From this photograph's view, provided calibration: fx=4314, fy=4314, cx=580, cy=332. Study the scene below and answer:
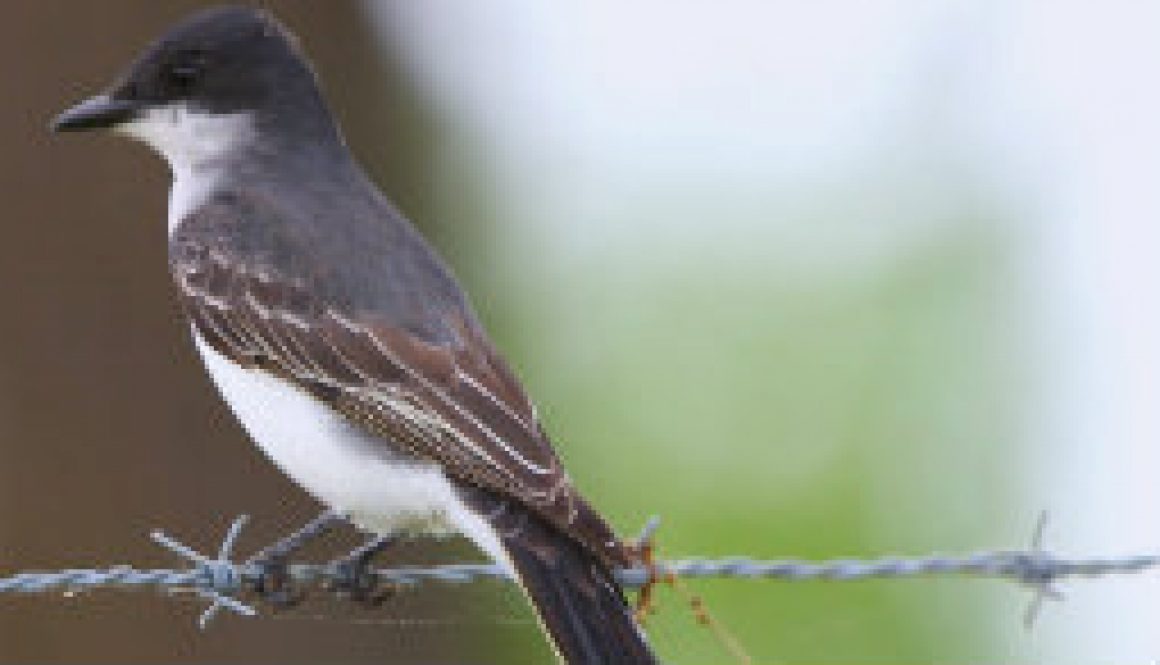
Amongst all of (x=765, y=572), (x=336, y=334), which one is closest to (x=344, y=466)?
(x=336, y=334)

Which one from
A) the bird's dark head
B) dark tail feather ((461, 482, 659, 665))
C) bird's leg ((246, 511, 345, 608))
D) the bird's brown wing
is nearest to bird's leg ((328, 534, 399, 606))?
bird's leg ((246, 511, 345, 608))

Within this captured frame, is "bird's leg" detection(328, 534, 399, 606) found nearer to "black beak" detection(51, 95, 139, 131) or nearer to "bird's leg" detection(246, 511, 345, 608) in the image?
"bird's leg" detection(246, 511, 345, 608)

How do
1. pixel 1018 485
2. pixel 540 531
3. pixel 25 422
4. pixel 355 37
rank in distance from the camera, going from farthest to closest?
pixel 1018 485, pixel 355 37, pixel 25 422, pixel 540 531

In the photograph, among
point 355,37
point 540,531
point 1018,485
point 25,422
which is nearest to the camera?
point 540,531

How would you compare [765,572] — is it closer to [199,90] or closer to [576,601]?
[576,601]

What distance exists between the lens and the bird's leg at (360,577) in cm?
888

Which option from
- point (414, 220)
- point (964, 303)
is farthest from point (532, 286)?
point (414, 220)

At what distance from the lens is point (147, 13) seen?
1185 cm

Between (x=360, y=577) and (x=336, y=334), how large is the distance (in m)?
0.61

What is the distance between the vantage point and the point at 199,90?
9328 mm

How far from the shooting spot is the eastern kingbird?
805cm

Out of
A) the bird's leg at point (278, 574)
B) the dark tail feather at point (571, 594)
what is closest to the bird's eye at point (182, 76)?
the bird's leg at point (278, 574)

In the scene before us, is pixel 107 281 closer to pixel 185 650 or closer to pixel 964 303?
pixel 185 650

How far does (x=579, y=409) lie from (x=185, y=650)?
13.8 feet
